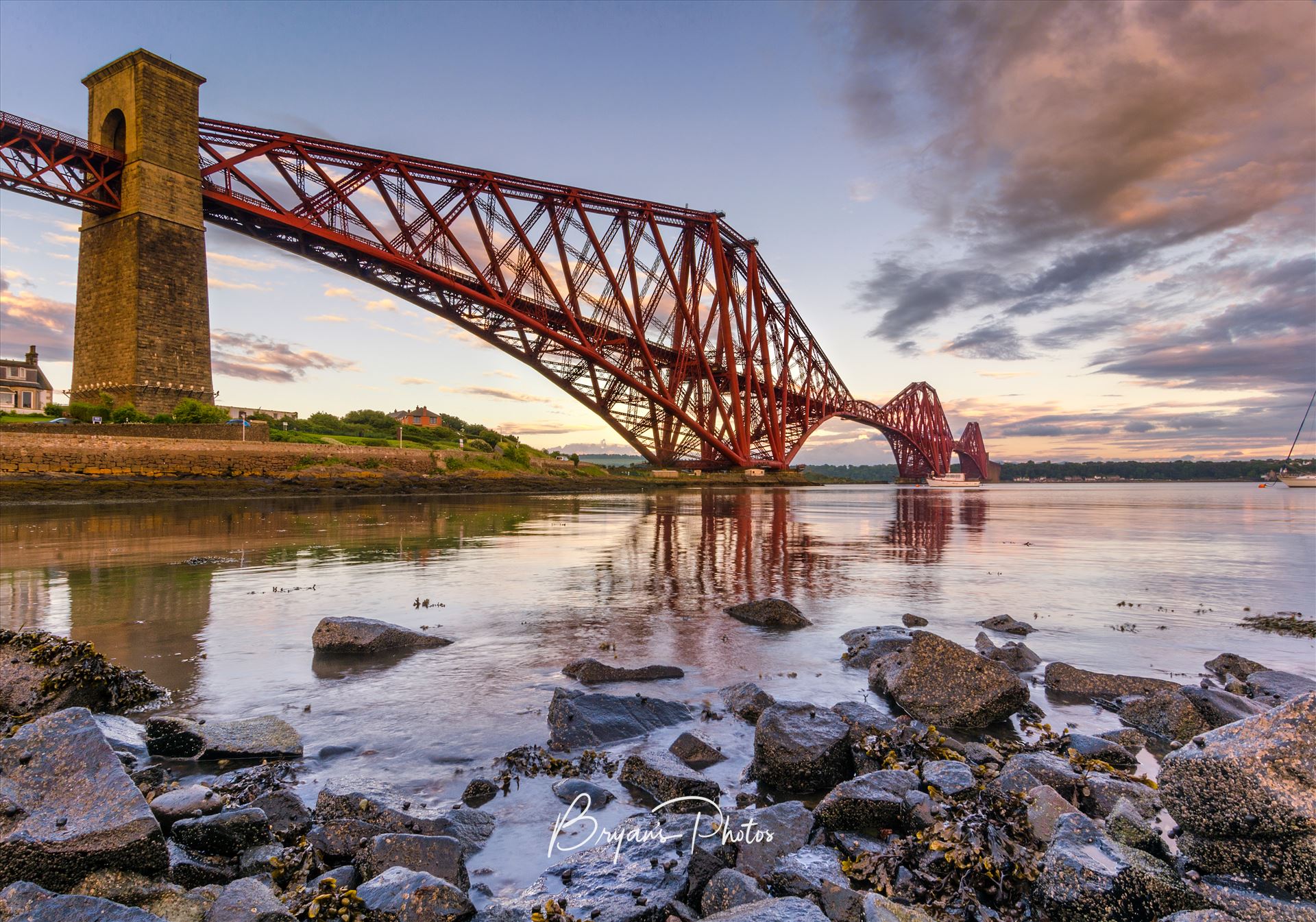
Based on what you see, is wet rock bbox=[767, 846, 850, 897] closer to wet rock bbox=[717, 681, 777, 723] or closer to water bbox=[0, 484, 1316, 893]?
water bbox=[0, 484, 1316, 893]

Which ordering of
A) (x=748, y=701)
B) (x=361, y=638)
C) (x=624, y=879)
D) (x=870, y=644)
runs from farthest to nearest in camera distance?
(x=870, y=644)
(x=361, y=638)
(x=748, y=701)
(x=624, y=879)

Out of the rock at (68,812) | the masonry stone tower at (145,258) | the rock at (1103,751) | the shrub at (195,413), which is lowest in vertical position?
the rock at (1103,751)

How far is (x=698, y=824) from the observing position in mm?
3490

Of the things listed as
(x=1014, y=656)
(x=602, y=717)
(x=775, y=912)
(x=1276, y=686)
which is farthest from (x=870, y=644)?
(x=775, y=912)

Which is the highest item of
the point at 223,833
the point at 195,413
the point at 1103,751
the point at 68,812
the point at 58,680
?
the point at 195,413

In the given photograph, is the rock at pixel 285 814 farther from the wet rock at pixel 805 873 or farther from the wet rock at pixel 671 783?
the wet rock at pixel 805 873

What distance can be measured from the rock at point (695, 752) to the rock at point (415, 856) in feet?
5.90

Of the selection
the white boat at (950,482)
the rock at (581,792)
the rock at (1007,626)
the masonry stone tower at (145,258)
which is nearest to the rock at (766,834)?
the rock at (581,792)

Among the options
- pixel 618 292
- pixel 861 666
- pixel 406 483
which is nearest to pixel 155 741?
pixel 861 666

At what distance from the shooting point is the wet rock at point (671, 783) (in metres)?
3.81

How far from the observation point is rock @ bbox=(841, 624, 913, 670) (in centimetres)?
691

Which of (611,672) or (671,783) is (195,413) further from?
(671,783)

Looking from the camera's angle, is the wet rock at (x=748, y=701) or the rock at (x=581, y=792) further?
the wet rock at (x=748, y=701)

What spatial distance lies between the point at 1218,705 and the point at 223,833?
6.99 meters
